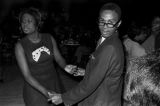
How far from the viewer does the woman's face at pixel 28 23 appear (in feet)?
9.35

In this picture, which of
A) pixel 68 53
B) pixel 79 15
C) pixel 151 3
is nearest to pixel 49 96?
pixel 68 53

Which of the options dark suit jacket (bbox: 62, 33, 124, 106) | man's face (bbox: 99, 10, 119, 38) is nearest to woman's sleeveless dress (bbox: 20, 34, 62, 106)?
dark suit jacket (bbox: 62, 33, 124, 106)

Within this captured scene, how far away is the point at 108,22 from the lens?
223 centimetres

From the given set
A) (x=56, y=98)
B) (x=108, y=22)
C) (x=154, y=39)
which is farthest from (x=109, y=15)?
(x=154, y=39)

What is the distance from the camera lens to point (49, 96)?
9.05 feet

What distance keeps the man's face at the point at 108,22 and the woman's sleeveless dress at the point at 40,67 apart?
2.65 feet

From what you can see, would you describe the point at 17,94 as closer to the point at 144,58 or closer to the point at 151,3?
the point at 144,58

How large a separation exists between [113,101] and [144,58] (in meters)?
0.58

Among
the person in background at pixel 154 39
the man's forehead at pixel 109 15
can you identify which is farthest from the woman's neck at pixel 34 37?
the person in background at pixel 154 39

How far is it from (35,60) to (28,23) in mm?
371

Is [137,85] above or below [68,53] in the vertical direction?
above

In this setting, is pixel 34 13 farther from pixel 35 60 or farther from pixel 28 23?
pixel 35 60

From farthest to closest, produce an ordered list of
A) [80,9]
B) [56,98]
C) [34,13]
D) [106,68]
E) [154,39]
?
[80,9], [154,39], [34,13], [56,98], [106,68]

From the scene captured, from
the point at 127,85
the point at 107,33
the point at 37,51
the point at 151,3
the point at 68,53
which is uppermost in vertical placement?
the point at 107,33
